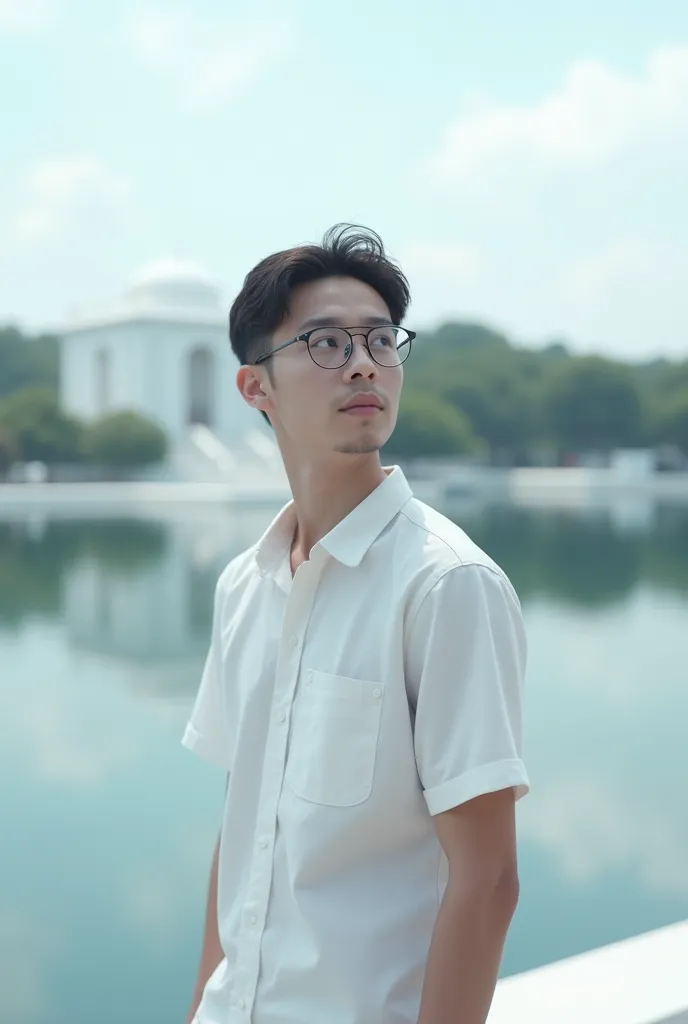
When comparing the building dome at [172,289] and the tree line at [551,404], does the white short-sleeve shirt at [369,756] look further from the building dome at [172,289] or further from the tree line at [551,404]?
the building dome at [172,289]

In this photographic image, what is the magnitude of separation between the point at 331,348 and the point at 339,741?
385mm

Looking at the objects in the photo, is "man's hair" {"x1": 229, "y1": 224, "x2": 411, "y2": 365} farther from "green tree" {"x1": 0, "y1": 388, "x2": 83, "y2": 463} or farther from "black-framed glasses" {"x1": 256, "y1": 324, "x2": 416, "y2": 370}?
"green tree" {"x1": 0, "y1": 388, "x2": 83, "y2": 463}

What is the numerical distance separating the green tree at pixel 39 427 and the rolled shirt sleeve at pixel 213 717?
21.1 meters

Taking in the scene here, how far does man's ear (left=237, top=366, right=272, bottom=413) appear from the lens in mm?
1150

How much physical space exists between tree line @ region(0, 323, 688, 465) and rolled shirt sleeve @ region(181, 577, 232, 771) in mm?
20619

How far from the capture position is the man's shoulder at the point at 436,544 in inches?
35.7

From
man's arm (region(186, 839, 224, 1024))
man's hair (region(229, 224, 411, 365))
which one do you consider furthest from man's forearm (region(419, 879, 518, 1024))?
man's hair (region(229, 224, 411, 365))

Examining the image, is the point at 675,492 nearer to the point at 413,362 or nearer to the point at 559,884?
the point at 413,362

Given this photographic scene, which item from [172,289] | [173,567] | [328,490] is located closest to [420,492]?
[172,289]

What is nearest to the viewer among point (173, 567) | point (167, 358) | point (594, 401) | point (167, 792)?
point (167, 792)

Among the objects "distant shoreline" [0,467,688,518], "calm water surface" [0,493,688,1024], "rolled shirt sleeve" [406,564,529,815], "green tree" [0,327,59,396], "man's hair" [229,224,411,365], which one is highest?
"green tree" [0,327,59,396]

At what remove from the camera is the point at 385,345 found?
108 centimetres

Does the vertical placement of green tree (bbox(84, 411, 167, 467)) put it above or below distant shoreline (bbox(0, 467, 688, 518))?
above

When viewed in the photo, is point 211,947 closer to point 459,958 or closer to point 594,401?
point 459,958
